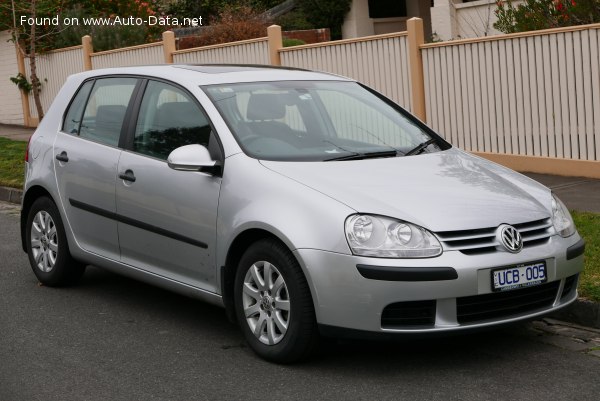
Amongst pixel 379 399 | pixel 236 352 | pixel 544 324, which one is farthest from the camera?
pixel 544 324

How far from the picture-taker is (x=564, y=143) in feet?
37.2

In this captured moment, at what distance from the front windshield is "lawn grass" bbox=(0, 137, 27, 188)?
7.11 meters

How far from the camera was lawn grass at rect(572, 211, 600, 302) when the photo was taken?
635 cm

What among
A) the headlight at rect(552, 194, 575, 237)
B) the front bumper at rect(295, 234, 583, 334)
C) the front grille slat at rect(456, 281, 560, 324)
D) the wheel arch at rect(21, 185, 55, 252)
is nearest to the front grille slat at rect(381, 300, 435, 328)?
the front bumper at rect(295, 234, 583, 334)

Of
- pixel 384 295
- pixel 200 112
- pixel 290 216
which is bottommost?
pixel 384 295

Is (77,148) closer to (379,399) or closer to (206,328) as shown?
(206,328)

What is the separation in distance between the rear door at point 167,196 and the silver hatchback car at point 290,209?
12mm

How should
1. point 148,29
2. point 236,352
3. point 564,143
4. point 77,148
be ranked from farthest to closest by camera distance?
point 148,29 → point 564,143 → point 77,148 → point 236,352

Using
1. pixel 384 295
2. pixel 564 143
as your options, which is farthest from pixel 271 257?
pixel 564 143

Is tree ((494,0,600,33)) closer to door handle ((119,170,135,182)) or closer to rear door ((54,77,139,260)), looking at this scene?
rear door ((54,77,139,260))

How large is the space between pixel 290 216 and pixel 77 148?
236 cm

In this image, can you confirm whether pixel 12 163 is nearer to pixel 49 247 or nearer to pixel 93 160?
pixel 49 247

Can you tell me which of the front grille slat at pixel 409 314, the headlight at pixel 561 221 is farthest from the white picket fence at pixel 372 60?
the front grille slat at pixel 409 314

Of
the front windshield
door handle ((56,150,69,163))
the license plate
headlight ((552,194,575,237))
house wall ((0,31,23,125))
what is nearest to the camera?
the license plate
